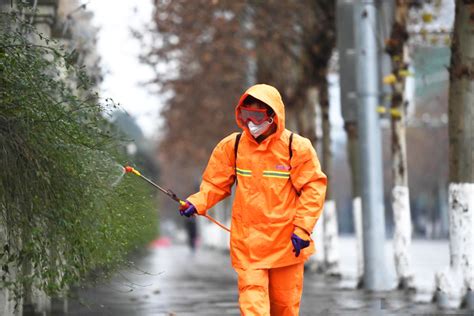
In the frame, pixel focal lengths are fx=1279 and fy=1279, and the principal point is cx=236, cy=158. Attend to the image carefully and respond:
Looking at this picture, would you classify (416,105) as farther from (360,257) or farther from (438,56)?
→ (360,257)

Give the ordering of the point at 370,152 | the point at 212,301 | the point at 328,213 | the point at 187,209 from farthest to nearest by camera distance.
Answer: the point at 328,213, the point at 370,152, the point at 212,301, the point at 187,209

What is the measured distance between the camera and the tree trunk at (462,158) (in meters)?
13.9

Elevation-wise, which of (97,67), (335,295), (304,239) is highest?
(97,67)

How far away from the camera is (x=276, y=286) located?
8.91m

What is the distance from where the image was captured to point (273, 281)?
8914 mm

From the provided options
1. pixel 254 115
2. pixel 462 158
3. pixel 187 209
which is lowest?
pixel 187 209

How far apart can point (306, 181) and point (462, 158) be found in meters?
5.72

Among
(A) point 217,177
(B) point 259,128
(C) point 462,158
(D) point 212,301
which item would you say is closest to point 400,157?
(D) point 212,301

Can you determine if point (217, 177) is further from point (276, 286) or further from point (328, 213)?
point (328, 213)

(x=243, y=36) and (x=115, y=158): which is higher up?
(x=243, y=36)

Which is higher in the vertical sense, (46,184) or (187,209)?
(46,184)

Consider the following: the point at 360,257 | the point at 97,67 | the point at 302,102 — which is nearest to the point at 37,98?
the point at 97,67

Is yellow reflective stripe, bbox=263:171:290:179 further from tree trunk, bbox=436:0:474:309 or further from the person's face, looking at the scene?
tree trunk, bbox=436:0:474:309

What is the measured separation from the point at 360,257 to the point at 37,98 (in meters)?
12.0
